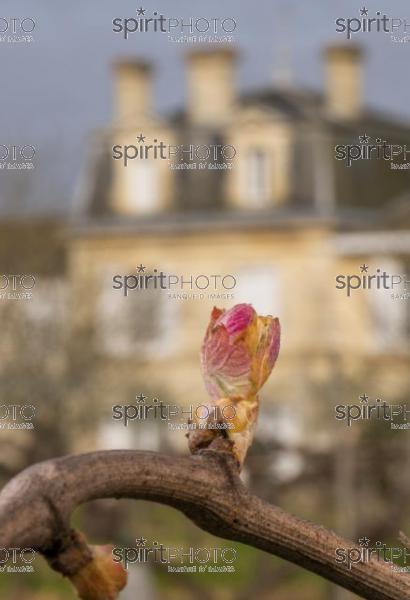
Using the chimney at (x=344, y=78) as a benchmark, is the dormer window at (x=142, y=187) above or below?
below

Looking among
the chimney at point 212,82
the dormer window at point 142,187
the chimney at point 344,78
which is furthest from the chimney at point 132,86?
the chimney at point 344,78

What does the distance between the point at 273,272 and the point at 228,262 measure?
2.62ft

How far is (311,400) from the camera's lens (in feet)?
77.5

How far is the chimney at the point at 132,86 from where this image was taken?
3125 cm

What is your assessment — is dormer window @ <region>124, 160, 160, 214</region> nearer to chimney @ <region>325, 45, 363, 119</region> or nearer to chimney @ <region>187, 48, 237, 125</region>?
chimney @ <region>187, 48, 237, 125</region>

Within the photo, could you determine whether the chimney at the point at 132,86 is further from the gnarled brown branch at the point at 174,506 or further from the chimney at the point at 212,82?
the gnarled brown branch at the point at 174,506

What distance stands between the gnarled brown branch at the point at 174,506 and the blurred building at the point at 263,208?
950 inches

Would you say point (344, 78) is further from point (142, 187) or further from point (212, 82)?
point (142, 187)

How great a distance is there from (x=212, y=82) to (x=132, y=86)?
1.47 metres

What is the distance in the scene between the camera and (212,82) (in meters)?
31.7

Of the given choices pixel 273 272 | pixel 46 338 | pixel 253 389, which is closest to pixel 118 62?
pixel 273 272

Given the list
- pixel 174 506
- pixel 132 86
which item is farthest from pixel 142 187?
pixel 174 506

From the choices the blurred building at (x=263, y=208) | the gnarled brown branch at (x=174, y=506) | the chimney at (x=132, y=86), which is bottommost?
the gnarled brown branch at (x=174, y=506)

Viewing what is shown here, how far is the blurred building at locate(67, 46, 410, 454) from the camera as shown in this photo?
89.3 feet
